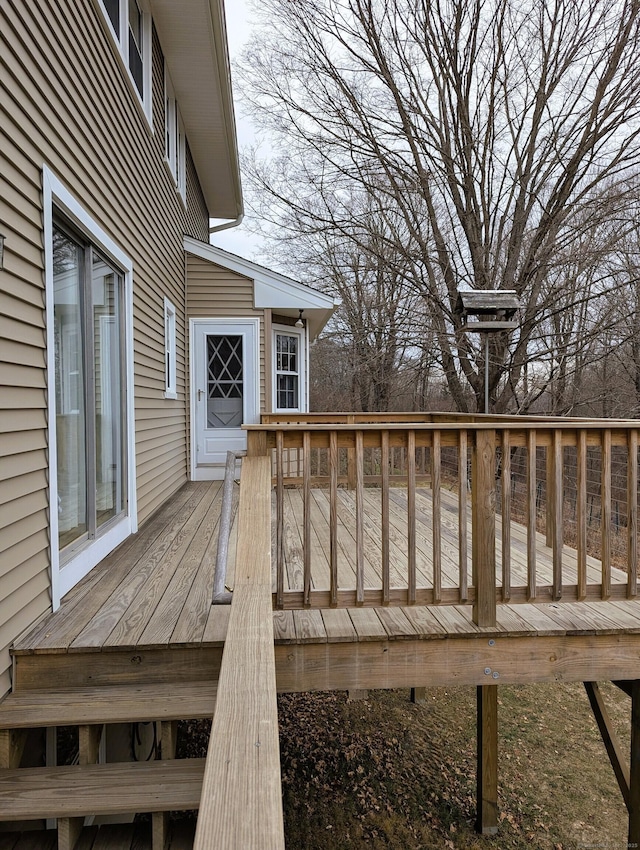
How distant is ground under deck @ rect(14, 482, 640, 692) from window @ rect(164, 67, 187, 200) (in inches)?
205

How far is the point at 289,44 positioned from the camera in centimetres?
984

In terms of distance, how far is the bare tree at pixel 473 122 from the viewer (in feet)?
29.6

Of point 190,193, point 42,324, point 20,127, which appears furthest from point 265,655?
point 190,193

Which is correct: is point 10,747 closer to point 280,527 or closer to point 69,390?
point 280,527

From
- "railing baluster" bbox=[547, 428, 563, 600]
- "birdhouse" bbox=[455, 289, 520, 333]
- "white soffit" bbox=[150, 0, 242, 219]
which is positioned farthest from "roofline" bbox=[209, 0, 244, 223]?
"railing baluster" bbox=[547, 428, 563, 600]

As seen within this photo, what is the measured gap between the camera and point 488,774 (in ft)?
14.2

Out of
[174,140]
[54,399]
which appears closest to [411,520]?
[54,399]

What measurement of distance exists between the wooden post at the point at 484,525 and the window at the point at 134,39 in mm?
3919

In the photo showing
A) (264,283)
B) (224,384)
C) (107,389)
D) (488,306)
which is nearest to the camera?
(107,389)

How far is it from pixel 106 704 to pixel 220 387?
5815 mm

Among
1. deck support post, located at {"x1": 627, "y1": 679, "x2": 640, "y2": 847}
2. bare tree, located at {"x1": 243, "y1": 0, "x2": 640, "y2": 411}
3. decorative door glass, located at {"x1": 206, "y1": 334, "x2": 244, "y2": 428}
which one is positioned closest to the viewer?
deck support post, located at {"x1": 627, "y1": 679, "x2": 640, "y2": 847}

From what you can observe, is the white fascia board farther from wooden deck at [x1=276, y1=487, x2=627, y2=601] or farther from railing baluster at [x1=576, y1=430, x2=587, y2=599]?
railing baluster at [x1=576, y1=430, x2=587, y2=599]

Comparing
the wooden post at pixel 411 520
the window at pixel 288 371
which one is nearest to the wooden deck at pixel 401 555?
the wooden post at pixel 411 520

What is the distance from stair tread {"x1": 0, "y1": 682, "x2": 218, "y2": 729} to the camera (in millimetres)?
2164
